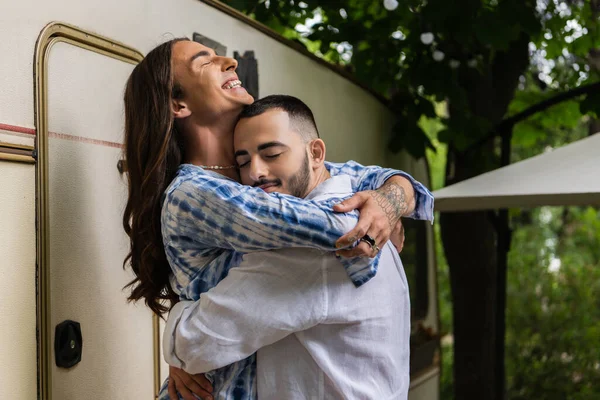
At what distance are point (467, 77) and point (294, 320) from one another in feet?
14.7

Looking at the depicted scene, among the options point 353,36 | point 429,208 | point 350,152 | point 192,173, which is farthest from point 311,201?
point 353,36

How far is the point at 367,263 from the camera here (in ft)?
5.91

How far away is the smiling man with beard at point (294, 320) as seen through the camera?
1754mm

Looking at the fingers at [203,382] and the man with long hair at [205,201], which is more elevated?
the man with long hair at [205,201]

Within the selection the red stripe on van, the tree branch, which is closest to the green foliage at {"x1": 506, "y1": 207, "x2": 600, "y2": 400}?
the tree branch

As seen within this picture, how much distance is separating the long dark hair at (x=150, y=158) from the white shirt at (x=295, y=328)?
0.86ft

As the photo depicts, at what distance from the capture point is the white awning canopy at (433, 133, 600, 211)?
147 inches

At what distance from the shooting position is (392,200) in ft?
6.37

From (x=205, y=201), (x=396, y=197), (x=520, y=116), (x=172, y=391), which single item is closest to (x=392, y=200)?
(x=396, y=197)

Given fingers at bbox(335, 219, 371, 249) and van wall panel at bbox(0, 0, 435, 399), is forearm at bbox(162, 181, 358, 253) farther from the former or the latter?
van wall panel at bbox(0, 0, 435, 399)

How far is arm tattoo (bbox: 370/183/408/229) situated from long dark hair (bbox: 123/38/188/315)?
1.91ft

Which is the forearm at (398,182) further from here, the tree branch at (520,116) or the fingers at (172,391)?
the tree branch at (520,116)

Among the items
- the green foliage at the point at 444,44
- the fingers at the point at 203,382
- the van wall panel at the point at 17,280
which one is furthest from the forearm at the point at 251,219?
the green foliage at the point at 444,44

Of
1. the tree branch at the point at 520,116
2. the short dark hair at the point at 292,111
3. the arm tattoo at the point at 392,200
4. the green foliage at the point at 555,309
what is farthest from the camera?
the green foliage at the point at 555,309
